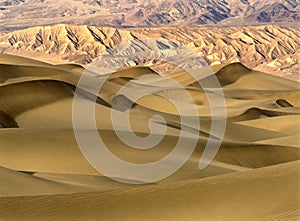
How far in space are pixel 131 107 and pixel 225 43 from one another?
148 metres

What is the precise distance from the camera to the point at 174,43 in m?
176

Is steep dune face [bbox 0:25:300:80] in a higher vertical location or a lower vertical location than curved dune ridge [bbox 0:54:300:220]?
higher

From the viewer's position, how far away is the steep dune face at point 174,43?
553 feet

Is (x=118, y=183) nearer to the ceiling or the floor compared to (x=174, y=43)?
nearer to the floor

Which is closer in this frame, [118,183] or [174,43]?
[118,183]

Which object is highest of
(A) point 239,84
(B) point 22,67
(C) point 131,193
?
(A) point 239,84

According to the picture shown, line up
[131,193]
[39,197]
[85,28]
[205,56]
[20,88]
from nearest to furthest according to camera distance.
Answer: [39,197], [131,193], [20,88], [205,56], [85,28]

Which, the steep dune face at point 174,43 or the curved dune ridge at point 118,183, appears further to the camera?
the steep dune face at point 174,43

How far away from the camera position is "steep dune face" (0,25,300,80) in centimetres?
16862

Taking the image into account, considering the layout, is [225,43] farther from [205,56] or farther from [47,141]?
[47,141]

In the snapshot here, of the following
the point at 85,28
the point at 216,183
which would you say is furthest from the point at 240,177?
the point at 85,28

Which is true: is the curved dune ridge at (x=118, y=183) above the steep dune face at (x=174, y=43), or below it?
below

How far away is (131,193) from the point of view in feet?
28.5

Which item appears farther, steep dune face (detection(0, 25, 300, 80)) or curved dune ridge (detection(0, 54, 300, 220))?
steep dune face (detection(0, 25, 300, 80))
